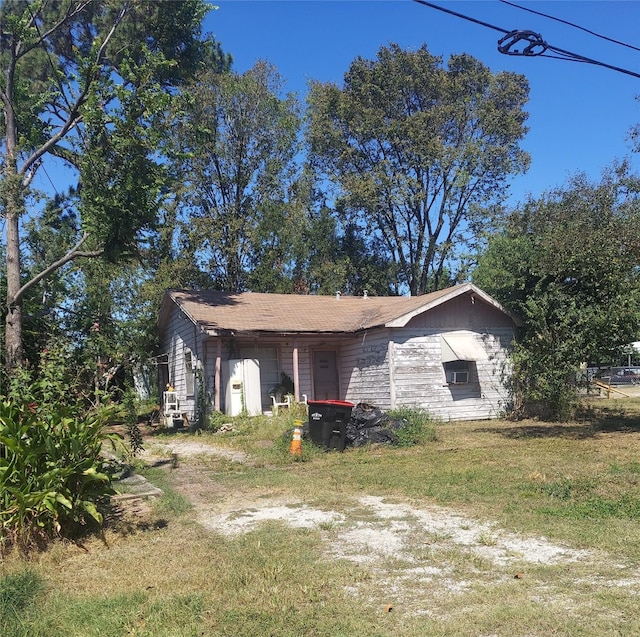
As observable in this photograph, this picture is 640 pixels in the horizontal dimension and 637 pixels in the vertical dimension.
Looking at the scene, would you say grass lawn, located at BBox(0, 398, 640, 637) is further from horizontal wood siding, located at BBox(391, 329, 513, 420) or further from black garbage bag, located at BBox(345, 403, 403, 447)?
horizontal wood siding, located at BBox(391, 329, 513, 420)

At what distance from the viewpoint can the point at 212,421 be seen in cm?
1586

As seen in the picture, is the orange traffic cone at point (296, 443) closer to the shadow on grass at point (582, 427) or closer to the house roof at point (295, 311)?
the shadow on grass at point (582, 427)

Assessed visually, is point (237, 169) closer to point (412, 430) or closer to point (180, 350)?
point (180, 350)

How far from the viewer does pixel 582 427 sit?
14398mm

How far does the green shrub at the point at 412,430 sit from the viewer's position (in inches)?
475

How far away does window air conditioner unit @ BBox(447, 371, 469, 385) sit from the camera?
54.8 ft

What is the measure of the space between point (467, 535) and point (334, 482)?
120 inches

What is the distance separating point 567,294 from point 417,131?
19.5m

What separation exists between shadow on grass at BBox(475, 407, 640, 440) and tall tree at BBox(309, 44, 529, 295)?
757 inches

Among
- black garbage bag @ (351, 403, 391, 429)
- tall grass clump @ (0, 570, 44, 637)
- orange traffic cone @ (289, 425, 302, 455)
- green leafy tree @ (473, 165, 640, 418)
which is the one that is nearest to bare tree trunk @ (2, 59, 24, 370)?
orange traffic cone @ (289, 425, 302, 455)

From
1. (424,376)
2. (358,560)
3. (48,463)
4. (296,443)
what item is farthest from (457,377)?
(48,463)

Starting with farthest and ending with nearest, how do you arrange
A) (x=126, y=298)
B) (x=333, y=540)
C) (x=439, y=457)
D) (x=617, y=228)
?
1. (x=126, y=298)
2. (x=617, y=228)
3. (x=439, y=457)
4. (x=333, y=540)

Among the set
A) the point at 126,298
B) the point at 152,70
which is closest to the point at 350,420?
the point at 152,70

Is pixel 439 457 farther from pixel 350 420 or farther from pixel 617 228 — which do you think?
pixel 617 228
